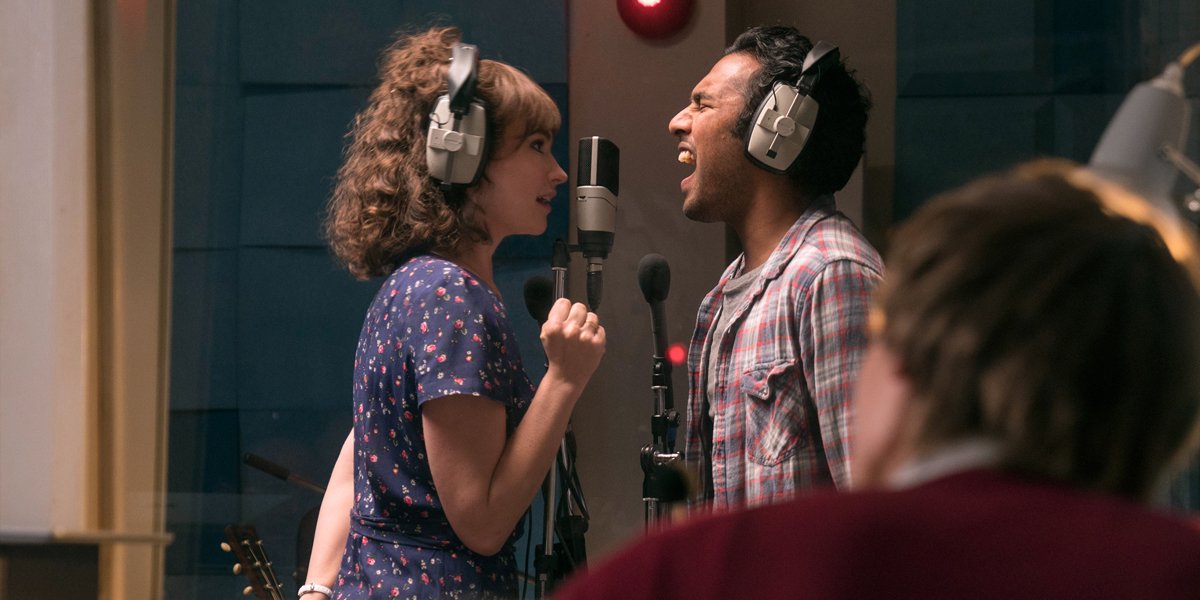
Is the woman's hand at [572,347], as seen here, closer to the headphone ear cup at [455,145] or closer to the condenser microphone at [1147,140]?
the headphone ear cup at [455,145]

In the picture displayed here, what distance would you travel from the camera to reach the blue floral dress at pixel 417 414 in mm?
1918

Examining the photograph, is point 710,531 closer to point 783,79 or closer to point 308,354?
point 783,79

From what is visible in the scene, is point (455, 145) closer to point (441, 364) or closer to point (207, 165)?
point (441, 364)

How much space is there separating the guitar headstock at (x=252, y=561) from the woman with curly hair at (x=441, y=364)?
0.64 meters

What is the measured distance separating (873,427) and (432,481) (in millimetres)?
1261

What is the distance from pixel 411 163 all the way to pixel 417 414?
1.47 ft

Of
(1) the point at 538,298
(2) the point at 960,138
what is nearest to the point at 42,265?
(1) the point at 538,298

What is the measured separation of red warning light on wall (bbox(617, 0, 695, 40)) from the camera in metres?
2.93

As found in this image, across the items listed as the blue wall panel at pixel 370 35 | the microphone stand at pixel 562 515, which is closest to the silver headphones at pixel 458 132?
the microphone stand at pixel 562 515

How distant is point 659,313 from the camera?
2.49 m

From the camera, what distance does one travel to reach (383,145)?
218 cm

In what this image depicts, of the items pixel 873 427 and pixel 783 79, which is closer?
pixel 873 427

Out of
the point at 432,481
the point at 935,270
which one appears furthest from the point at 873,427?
the point at 432,481

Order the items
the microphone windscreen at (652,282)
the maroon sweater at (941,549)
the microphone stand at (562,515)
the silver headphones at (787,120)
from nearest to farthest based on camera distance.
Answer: the maroon sweater at (941,549) → the silver headphones at (787,120) → the microphone stand at (562,515) → the microphone windscreen at (652,282)
